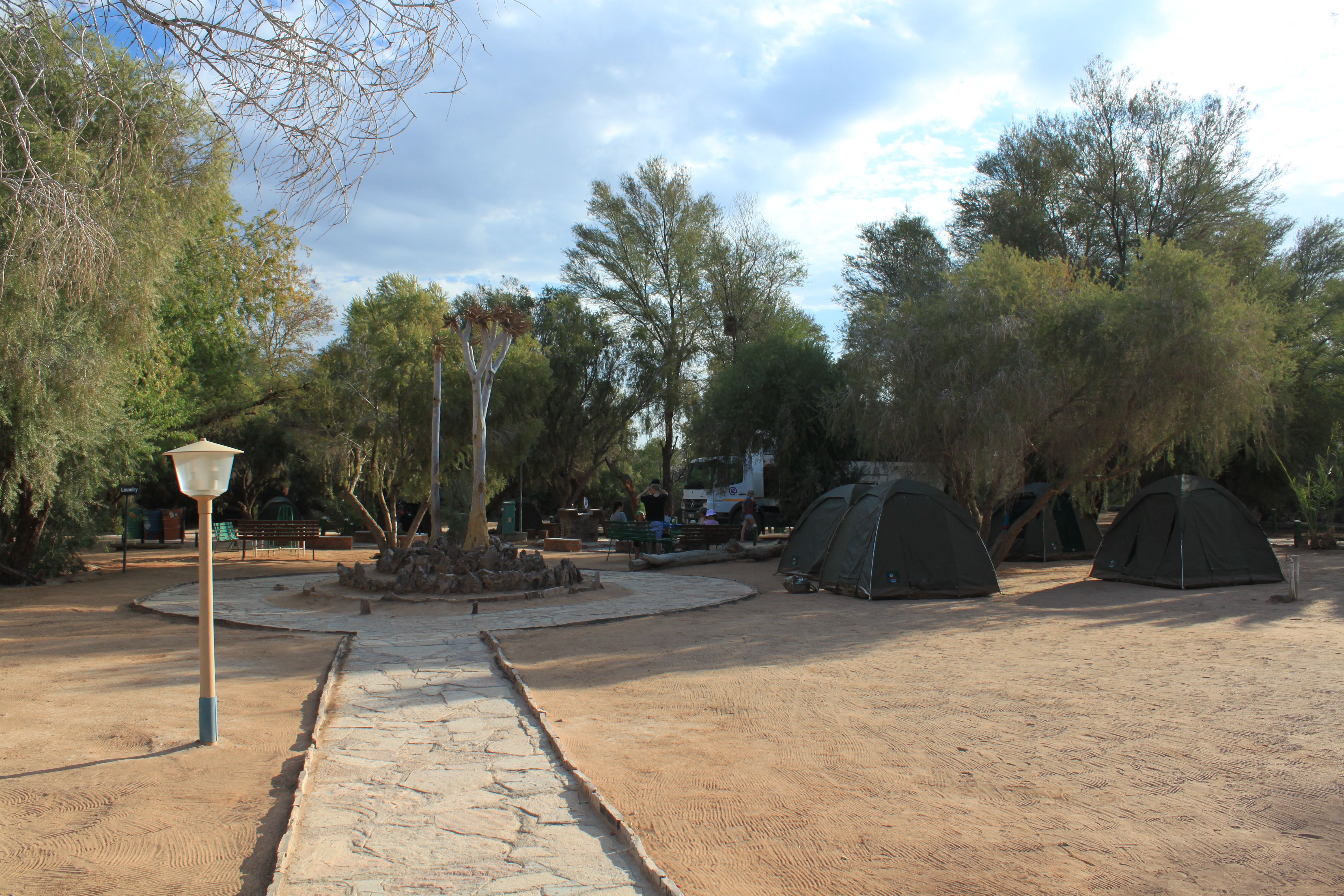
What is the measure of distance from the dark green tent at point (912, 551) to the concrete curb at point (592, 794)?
5.77 meters

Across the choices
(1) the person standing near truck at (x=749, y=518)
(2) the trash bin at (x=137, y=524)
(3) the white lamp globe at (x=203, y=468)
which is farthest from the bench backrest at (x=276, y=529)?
(3) the white lamp globe at (x=203, y=468)

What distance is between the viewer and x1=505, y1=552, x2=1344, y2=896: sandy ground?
12.0 feet

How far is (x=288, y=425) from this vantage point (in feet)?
78.9

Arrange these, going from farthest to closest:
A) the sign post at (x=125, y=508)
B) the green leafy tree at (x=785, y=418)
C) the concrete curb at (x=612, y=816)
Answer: the green leafy tree at (x=785, y=418) < the sign post at (x=125, y=508) < the concrete curb at (x=612, y=816)

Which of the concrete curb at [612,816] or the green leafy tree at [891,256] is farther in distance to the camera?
the green leafy tree at [891,256]

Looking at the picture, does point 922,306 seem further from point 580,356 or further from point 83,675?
point 580,356

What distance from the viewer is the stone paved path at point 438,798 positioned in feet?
11.4

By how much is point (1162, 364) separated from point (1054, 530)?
6.37 meters

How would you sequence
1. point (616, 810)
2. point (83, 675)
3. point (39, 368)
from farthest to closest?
1. point (39, 368)
2. point (83, 675)
3. point (616, 810)

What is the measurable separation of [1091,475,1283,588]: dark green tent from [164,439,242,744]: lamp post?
42.2 ft

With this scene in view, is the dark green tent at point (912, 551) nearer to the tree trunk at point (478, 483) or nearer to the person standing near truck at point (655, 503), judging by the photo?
the tree trunk at point (478, 483)

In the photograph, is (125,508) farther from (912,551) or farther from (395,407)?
(912,551)

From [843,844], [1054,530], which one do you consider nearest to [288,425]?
[1054,530]

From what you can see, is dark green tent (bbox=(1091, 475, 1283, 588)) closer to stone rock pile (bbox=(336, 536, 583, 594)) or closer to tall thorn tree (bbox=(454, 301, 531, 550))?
stone rock pile (bbox=(336, 536, 583, 594))
